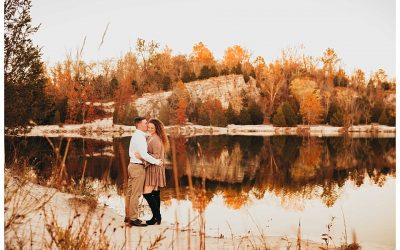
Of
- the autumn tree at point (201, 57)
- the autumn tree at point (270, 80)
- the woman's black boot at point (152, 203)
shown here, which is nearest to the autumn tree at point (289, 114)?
the autumn tree at point (270, 80)

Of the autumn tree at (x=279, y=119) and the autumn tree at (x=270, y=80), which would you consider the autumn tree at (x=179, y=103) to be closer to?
the autumn tree at (x=270, y=80)

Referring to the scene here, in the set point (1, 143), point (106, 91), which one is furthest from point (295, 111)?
point (1, 143)

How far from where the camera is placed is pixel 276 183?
785 cm

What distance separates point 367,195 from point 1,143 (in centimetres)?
545

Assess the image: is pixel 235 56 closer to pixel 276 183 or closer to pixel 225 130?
pixel 225 130

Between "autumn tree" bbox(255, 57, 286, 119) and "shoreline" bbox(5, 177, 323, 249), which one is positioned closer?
"shoreline" bbox(5, 177, 323, 249)

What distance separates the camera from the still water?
5070 millimetres

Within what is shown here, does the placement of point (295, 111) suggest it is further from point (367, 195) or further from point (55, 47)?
point (55, 47)

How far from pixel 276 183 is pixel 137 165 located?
15.1 ft

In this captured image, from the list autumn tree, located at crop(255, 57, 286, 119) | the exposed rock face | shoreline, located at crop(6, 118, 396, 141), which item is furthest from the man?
autumn tree, located at crop(255, 57, 286, 119)

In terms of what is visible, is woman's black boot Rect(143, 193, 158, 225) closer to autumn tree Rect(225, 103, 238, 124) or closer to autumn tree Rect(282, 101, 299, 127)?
autumn tree Rect(225, 103, 238, 124)

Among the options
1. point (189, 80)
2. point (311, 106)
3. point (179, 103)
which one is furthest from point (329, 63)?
point (179, 103)

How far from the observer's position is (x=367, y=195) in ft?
22.0

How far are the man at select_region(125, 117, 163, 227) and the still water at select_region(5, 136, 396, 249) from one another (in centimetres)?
26
